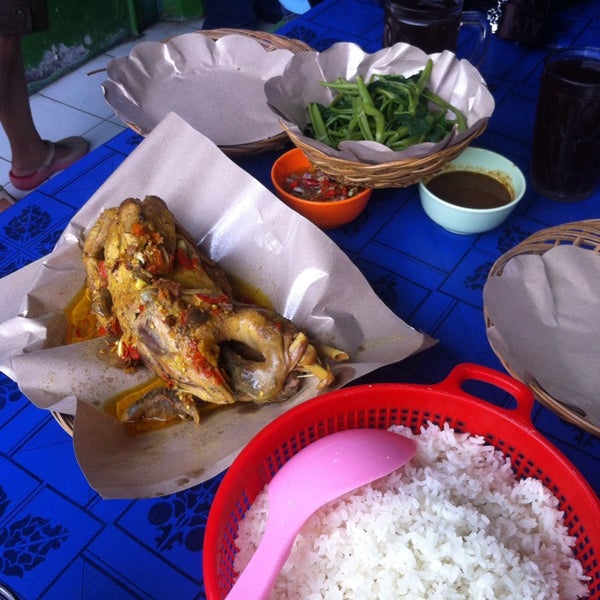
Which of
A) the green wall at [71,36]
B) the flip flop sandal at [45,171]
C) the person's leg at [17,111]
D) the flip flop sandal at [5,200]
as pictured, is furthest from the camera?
the green wall at [71,36]

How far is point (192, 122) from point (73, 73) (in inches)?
112

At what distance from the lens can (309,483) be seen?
98cm

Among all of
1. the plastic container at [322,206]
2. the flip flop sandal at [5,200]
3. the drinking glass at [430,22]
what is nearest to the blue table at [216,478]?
the plastic container at [322,206]

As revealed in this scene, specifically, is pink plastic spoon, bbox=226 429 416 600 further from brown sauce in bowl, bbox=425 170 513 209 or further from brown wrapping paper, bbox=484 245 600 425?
brown sauce in bowl, bbox=425 170 513 209

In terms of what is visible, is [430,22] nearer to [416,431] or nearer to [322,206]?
[322,206]

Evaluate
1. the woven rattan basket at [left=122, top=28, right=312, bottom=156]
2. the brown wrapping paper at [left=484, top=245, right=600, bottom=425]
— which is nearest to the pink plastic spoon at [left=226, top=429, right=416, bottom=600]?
the brown wrapping paper at [left=484, top=245, right=600, bottom=425]

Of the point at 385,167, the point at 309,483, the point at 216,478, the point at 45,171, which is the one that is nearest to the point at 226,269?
the point at 385,167

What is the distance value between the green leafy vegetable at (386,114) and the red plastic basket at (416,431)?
0.90 meters

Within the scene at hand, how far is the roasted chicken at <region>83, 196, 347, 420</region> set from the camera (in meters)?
1.33

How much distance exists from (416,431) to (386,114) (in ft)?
3.45

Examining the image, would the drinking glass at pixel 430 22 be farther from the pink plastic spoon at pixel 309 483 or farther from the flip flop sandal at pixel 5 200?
the flip flop sandal at pixel 5 200

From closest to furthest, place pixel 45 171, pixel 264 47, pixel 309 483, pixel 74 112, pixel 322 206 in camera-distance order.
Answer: pixel 309 483, pixel 322 206, pixel 264 47, pixel 45 171, pixel 74 112

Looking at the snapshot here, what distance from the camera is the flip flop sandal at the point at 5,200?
3.18 meters

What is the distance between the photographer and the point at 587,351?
1.39 metres
